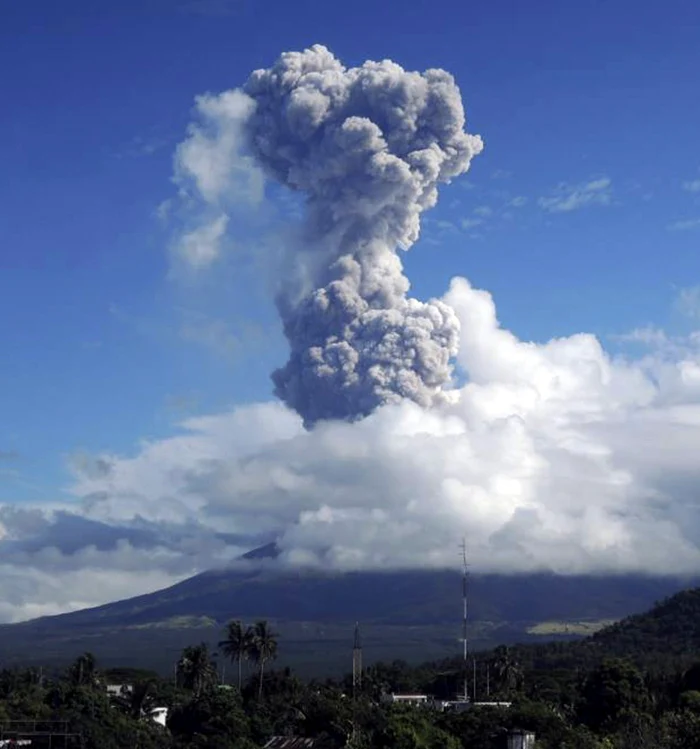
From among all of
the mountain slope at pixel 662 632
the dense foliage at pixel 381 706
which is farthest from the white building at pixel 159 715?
the mountain slope at pixel 662 632

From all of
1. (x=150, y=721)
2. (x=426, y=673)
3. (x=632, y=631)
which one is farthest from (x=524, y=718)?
(x=632, y=631)

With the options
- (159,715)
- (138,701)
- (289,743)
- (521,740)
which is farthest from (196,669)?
(521,740)

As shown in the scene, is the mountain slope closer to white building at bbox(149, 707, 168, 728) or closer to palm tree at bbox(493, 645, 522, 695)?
palm tree at bbox(493, 645, 522, 695)

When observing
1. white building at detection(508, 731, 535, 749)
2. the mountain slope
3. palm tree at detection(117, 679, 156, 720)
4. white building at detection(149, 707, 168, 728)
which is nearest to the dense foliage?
palm tree at detection(117, 679, 156, 720)

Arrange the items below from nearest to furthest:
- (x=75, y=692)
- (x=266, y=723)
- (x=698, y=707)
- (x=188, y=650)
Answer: (x=698, y=707)
(x=266, y=723)
(x=75, y=692)
(x=188, y=650)

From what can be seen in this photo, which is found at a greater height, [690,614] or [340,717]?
[690,614]

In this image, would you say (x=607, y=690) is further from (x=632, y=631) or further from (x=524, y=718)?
(x=632, y=631)
